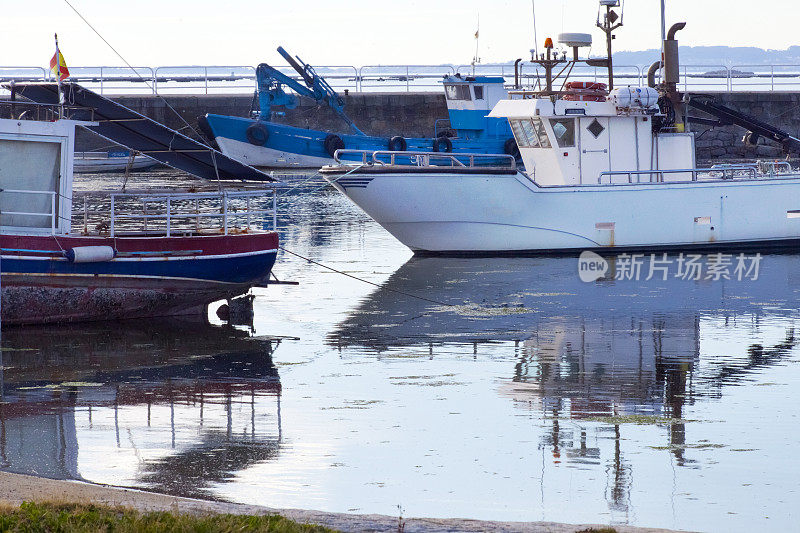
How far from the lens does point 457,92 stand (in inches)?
1569

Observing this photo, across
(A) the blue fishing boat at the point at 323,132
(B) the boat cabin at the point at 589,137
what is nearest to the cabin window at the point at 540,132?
(B) the boat cabin at the point at 589,137

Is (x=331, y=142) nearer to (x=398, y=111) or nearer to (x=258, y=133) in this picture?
(x=258, y=133)

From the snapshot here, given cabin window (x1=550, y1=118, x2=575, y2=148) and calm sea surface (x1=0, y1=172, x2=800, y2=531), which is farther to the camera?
cabin window (x1=550, y1=118, x2=575, y2=148)

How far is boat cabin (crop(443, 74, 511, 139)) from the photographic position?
3941 cm

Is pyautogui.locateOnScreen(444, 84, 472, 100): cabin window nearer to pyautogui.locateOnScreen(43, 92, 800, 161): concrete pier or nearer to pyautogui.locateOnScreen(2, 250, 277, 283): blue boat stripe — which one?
pyautogui.locateOnScreen(43, 92, 800, 161): concrete pier

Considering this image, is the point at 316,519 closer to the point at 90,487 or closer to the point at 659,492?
the point at 90,487

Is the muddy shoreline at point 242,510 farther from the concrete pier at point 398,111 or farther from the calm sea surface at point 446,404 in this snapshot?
the concrete pier at point 398,111

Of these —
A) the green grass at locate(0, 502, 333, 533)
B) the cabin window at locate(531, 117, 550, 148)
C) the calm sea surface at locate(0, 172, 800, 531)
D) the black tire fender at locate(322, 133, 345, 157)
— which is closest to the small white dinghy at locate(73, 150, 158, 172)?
the black tire fender at locate(322, 133, 345, 157)

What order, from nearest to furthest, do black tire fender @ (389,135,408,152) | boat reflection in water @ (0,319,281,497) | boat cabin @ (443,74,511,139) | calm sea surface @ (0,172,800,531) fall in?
calm sea surface @ (0,172,800,531) < boat reflection in water @ (0,319,281,497) < boat cabin @ (443,74,511,139) < black tire fender @ (389,135,408,152)

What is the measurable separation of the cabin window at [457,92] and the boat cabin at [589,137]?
18298 millimetres

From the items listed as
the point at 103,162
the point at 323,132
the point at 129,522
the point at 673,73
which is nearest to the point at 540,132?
the point at 673,73

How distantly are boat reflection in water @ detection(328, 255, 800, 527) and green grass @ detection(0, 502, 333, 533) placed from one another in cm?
241

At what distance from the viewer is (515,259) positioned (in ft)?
69.5

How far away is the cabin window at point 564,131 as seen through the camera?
824 inches
